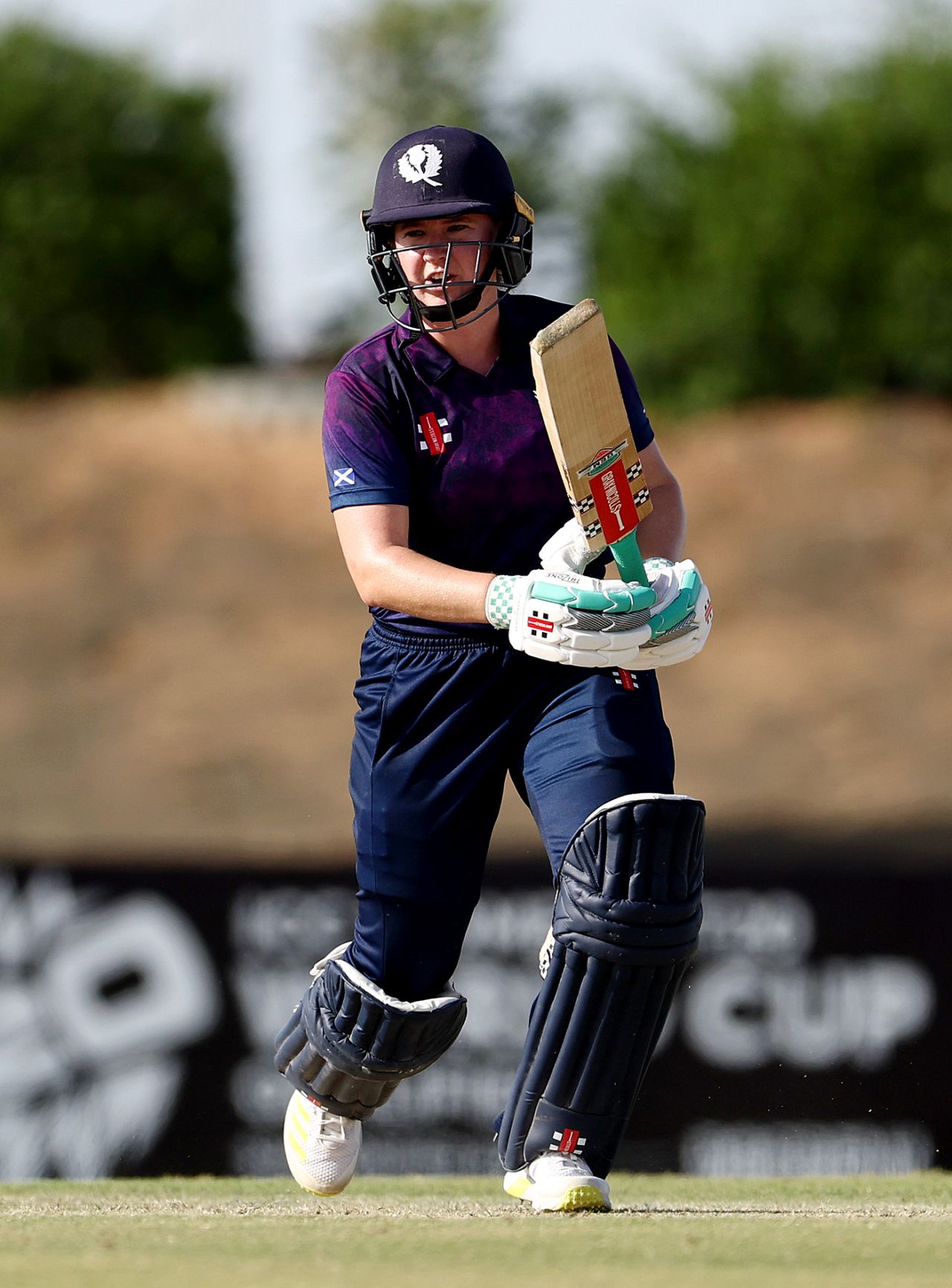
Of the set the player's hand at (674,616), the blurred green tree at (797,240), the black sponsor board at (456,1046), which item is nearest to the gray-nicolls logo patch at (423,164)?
the player's hand at (674,616)

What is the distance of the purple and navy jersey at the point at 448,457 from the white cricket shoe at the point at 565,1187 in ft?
3.15

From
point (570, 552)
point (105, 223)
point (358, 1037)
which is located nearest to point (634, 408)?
point (570, 552)

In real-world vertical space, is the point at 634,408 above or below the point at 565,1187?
above

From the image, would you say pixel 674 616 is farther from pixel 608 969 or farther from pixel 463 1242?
pixel 463 1242

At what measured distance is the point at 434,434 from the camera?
11.0ft

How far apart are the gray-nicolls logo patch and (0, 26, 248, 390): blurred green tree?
14.7m

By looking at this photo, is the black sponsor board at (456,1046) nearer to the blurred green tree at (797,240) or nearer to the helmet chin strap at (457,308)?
the helmet chin strap at (457,308)

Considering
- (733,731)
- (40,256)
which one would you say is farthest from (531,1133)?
(40,256)

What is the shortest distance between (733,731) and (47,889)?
866cm

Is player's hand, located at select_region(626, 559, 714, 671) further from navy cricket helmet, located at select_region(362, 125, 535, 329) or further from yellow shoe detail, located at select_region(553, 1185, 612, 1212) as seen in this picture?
yellow shoe detail, located at select_region(553, 1185, 612, 1212)

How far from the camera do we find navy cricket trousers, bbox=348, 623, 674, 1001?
10.6ft

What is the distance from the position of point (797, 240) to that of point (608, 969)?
13312mm

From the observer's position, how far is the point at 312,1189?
3.68 meters

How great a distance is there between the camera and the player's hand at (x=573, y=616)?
118 inches
